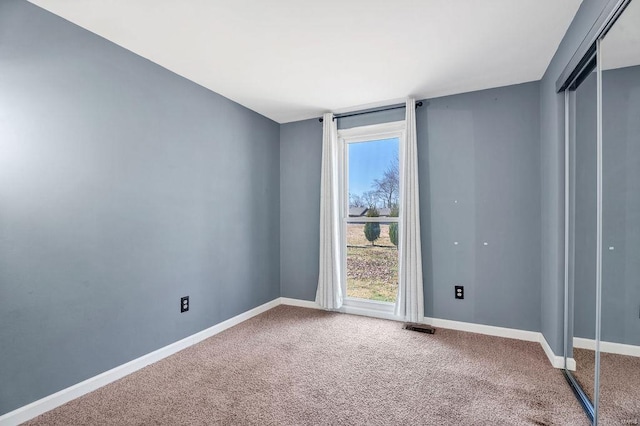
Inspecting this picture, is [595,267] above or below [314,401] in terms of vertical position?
above

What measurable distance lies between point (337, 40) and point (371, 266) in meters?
2.47

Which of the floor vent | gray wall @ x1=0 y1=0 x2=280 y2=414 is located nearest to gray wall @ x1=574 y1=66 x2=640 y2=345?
the floor vent

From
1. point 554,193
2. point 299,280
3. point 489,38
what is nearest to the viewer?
point 489,38

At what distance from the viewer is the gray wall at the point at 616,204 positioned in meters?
1.36

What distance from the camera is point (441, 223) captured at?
3.19 meters

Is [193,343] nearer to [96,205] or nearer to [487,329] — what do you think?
[96,205]

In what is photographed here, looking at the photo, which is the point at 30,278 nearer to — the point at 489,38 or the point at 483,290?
the point at 489,38

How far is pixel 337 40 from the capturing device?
2.17m

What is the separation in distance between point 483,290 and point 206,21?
3.27 metres

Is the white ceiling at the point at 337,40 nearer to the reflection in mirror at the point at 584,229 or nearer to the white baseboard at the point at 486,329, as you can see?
the reflection in mirror at the point at 584,229

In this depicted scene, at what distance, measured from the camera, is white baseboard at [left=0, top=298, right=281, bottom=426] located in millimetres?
1692

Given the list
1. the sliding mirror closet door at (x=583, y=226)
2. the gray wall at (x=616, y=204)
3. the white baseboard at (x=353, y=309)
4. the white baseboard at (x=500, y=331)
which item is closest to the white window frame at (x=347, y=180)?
the white baseboard at (x=353, y=309)

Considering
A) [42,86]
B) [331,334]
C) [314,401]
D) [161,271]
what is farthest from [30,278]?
[331,334]

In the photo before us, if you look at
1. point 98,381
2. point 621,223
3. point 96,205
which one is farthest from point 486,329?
point 96,205
